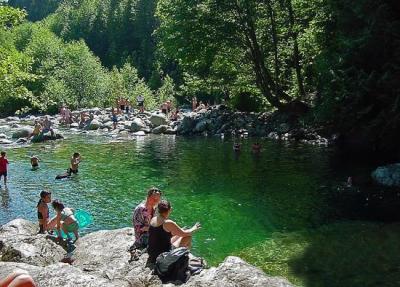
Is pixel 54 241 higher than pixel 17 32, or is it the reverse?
pixel 17 32

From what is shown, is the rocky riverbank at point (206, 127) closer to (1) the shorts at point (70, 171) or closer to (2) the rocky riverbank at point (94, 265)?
(1) the shorts at point (70, 171)

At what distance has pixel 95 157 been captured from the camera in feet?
102

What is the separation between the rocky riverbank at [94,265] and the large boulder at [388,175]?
12.9m

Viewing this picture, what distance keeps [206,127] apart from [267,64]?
8082 mm

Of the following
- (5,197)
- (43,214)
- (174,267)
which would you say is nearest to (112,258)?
(174,267)

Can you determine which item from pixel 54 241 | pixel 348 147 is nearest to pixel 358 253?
pixel 54 241

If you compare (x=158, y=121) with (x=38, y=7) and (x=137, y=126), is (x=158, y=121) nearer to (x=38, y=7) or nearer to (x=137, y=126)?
(x=137, y=126)

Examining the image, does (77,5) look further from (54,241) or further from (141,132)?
(54,241)

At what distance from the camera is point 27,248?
12109 millimetres

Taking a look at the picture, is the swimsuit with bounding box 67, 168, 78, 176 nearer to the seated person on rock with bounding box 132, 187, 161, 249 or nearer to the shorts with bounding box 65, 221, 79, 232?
the shorts with bounding box 65, 221, 79, 232

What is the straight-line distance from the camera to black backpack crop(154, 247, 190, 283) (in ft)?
32.0

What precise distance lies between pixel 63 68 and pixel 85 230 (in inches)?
2752

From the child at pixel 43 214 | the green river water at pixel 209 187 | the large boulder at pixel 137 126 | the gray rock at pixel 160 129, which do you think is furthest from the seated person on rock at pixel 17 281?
the large boulder at pixel 137 126

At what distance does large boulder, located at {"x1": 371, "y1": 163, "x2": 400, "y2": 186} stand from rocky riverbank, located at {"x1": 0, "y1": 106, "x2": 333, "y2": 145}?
12344 mm
